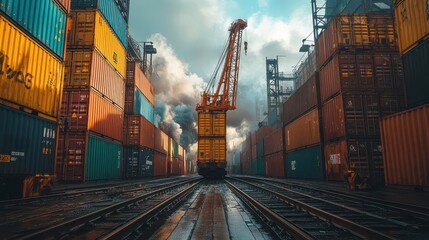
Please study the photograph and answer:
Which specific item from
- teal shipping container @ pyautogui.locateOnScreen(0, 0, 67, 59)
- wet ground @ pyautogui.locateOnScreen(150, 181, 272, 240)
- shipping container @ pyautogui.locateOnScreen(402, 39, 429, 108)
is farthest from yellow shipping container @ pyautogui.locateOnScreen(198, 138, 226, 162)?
wet ground @ pyautogui.locateOnScreen(150, 181, 272, 240)

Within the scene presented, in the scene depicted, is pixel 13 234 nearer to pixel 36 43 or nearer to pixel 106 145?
pixel 36 43

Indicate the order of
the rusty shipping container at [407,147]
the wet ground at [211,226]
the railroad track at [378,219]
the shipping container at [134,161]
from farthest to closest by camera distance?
the shipping container at [134,161] < the rusty shipping container at [407,147] < the wet ground at [211,226] < the railroad track at [378,219]

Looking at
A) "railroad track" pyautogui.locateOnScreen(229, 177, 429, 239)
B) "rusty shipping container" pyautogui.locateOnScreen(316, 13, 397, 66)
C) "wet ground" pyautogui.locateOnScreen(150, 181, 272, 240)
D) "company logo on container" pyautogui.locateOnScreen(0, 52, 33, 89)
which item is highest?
"rusty shipping container" pyautogui.locateOnScreen(316, 13, 397, 66)

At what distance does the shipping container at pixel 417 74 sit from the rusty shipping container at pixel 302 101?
8932 mm

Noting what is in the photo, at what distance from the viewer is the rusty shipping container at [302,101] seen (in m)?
22.9

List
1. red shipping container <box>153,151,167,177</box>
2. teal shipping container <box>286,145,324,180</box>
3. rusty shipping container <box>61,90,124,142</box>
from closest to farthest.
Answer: rusty shipping container <box>61,90,124,142</box>, teal shipping container <box>286,145,324,180</box>, red shipping container <box>153,151,167,177</box>

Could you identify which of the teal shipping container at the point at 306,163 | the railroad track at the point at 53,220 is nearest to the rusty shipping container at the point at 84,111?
the railroad track at the point at 53,220

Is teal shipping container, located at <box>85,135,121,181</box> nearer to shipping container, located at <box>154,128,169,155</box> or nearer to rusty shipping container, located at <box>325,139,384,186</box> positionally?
shipping container, located at <box>154,128,169,155</box>

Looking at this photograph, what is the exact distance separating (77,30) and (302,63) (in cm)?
4519

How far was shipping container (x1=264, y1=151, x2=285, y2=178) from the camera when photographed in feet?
107

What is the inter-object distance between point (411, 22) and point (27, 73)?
15536 millimetres

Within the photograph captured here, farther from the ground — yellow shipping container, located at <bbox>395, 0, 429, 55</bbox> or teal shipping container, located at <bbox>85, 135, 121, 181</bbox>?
yellow shipping container, located at <bbox>395, 0, 429, 55</bbox>

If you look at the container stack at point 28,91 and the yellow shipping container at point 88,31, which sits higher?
the yellow shipping container at point 88,31

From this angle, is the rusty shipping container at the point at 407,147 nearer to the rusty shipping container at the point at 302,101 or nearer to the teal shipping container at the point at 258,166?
the rusty shipping container at the point at 302,101
